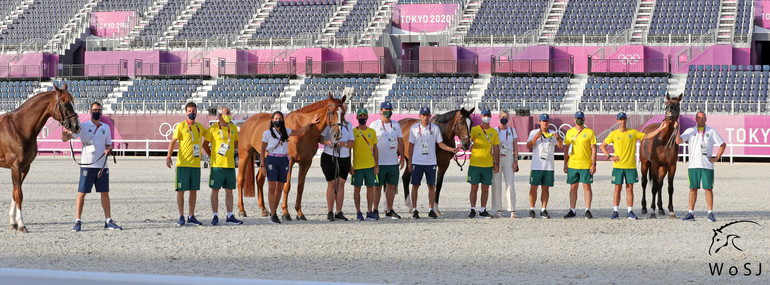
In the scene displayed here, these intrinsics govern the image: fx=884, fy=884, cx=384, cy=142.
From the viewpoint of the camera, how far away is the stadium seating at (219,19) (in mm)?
51375

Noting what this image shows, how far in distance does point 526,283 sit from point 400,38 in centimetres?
4253

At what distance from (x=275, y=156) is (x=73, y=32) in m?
44.6

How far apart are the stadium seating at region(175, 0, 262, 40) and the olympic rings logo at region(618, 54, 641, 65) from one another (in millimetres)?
21892

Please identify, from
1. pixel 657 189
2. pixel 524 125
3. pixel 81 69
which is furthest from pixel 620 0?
pixel 657 189

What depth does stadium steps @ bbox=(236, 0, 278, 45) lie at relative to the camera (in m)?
49.4

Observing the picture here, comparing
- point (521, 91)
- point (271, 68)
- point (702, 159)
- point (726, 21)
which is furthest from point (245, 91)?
point (702, 159)

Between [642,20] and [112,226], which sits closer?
[112,226]

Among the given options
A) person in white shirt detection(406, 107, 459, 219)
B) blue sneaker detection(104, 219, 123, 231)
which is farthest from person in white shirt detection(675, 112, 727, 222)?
blue sneaker detection(104, 219, 123, 231)

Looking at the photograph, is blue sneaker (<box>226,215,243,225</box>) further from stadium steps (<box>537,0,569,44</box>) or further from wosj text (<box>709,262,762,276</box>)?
stadium steps (<box>537,0,569,44</box>)

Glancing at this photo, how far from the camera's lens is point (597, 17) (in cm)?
4612

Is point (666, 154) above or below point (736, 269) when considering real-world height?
above

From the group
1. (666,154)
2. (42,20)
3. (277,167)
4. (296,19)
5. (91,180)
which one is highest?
(42,20)

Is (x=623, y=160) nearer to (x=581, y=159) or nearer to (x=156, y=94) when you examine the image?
(x=581, y=159)

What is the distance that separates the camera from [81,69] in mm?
48781
